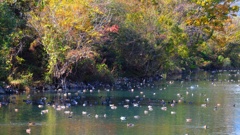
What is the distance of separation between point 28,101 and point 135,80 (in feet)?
58.0

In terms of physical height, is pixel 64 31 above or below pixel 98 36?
above

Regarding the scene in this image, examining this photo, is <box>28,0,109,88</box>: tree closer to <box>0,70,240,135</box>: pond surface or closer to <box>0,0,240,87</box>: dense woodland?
<box>0,0,240,87</box>: dense woodland

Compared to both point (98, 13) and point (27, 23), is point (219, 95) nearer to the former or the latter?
point (98, 13)

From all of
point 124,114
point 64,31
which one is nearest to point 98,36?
point 64,31

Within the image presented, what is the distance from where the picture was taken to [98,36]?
34.3 meters

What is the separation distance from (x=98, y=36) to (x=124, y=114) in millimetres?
13406

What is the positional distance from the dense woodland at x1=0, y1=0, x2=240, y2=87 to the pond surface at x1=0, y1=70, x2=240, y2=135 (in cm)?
282

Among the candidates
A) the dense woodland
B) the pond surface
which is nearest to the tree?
the dense woodland

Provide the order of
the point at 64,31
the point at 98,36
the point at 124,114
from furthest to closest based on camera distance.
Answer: the point at 98,36 < the point at 64,31 < the point at 124,114

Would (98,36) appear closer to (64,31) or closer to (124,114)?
(64,31)

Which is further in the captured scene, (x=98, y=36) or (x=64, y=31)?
(x=98, y=36)

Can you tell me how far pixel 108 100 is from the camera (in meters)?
26.6

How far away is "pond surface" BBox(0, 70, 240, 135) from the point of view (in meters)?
18.1

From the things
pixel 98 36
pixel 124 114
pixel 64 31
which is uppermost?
pixel 64 31
